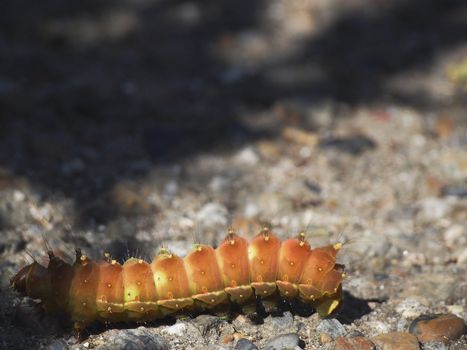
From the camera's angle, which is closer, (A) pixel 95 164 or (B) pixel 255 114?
(A) pixel 95 164

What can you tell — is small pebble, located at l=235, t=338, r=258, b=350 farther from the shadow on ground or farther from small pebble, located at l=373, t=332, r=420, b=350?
the shadow on ground

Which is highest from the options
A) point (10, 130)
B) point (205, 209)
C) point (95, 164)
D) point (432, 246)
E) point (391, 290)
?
point (10, 130)

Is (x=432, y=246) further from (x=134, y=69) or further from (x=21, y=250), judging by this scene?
(x=134, y=69)

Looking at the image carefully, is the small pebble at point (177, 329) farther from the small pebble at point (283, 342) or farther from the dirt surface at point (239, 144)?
the small pebble at point (283, 342)

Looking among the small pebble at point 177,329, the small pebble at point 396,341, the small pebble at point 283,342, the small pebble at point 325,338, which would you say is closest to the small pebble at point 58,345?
the small pebble at point 177,329

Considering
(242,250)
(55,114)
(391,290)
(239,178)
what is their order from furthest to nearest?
(55,114) → (239,178) → (391,290) → (242,250)

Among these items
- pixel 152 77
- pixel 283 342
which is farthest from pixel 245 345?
pixel 152 77

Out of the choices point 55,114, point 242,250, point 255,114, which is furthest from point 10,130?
point 242,250
